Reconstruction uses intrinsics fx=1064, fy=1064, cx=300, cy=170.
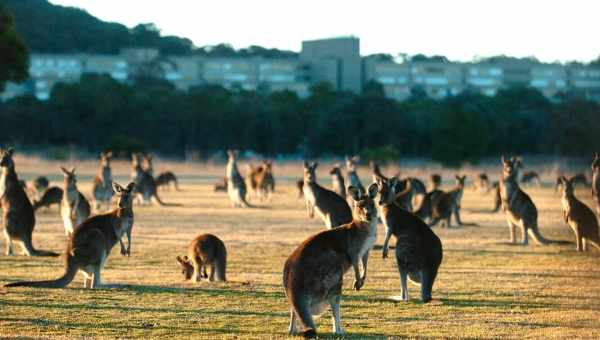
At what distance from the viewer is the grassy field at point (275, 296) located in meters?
9.57

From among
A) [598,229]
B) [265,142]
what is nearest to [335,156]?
[265,142]

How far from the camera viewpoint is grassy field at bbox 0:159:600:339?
377 inches

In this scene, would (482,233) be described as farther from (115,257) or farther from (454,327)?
(454,327)

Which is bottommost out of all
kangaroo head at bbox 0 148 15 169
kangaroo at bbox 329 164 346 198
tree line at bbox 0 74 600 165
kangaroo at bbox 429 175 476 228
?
kangaroo at bbox 429 175 476 228

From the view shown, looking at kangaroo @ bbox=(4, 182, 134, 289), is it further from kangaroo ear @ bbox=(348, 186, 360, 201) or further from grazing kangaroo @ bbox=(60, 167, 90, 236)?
grazing kangaroo @ bbox=(60, 167, 90, 236)


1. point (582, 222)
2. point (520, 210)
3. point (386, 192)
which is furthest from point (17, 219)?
point (582, 222)

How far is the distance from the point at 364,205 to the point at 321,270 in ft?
4.08

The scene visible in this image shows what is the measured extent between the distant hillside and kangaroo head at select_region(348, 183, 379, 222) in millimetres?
108124

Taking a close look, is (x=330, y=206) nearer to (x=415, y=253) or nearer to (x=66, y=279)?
(x=415, y=253)

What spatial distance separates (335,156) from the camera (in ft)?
206

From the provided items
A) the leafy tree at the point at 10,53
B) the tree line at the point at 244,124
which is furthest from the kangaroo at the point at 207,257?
the tree line at the point at 244,124

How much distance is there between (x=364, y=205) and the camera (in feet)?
32.6

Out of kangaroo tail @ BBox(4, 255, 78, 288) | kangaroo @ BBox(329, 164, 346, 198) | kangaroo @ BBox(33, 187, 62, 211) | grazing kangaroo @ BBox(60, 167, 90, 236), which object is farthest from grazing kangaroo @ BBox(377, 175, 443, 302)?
kangaroo @ BBox(329, 164, 346, 198)

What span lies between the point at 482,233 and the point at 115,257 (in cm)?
823
